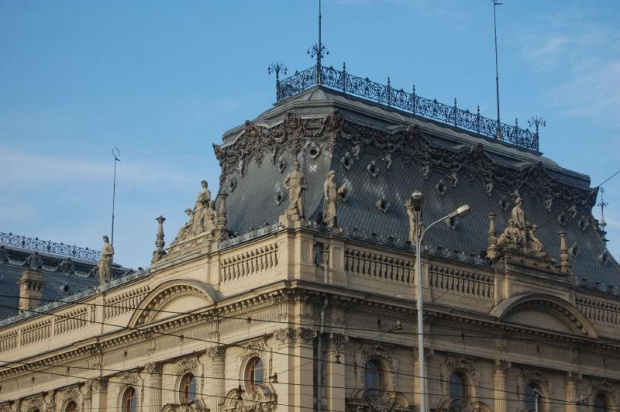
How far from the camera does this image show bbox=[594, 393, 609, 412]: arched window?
73.1 metres

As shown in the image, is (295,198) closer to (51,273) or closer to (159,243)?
(159,243)

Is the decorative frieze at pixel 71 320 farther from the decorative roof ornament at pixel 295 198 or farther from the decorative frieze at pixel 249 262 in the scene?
the decorative roof ornament at pixel 295 198

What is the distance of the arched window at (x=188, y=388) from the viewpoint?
67.2 meters

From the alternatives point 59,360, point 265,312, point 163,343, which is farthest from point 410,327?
point 59,360

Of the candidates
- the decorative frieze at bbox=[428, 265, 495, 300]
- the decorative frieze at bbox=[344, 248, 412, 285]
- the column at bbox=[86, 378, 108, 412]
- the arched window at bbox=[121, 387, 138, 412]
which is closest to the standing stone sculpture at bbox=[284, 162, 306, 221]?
the decorative frieze at bbox=[344, 248, 412, 285]

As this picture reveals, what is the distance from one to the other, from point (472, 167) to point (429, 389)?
14210 mm

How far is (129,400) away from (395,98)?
19.8 metres

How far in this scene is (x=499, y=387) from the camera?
68438mm

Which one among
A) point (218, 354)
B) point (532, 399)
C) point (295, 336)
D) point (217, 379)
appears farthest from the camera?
point (532, 399)

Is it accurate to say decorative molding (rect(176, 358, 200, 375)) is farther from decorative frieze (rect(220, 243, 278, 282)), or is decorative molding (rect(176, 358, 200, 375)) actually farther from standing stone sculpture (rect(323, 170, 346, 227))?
standing stone sculpture (rect(323, 170, 346, 227))

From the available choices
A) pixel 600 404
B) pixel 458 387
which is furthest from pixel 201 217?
pixel 600 404

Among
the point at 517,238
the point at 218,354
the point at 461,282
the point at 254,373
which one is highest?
the point at 517,238

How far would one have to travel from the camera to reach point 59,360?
76125 millimetres

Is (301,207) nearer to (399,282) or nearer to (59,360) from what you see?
(399,282)
